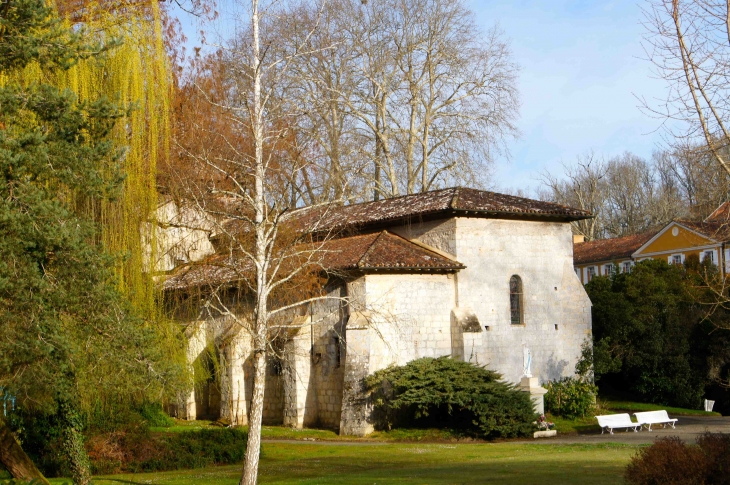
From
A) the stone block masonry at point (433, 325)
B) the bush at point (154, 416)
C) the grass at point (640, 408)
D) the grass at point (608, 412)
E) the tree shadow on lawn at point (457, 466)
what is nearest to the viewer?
the tree shadow on lawn at point (457, 466)

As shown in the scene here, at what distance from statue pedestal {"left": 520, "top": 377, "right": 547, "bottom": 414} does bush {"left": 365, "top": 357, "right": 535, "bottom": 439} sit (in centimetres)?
40

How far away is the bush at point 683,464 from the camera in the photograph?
11.0m

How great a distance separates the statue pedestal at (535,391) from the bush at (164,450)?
30.2 feet

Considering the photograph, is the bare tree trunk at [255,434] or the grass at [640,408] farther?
the grass at [640,408]


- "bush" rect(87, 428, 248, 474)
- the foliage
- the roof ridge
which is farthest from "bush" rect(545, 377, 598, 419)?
"bush" rect(87, 428, 248, 474)

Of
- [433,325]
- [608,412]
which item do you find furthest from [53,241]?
[608,412]

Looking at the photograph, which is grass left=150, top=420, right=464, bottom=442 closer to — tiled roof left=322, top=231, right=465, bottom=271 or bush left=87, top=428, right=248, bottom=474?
bush left=87, top=428, right=248, bottom=474

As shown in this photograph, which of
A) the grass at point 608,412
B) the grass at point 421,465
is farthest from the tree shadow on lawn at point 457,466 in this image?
the grass at point 608,412

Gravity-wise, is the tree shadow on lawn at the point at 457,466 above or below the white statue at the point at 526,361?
below

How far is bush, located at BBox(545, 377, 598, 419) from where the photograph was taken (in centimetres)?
2817

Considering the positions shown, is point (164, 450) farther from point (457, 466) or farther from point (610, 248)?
point (610, 248)

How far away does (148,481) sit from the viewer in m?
16.8

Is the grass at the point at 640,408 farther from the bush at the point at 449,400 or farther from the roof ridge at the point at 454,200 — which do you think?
the roof ridge at the point at 454,200

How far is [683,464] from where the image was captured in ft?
36.7
